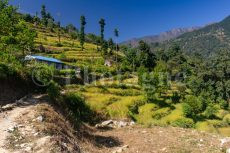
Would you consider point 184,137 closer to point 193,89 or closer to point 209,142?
point 209,142

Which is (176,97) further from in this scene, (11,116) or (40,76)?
(11,116)

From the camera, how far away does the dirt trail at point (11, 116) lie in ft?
70.2

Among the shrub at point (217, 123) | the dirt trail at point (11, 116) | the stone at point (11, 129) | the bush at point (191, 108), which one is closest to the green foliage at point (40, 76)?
the dirt trail at point (11, 116)

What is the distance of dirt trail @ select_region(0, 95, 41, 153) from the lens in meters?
21.4

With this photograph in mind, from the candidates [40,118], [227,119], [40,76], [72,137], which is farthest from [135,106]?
[40,118]

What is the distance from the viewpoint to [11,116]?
26.9 metres

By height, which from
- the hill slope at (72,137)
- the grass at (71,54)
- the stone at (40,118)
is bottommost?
the hill slope at (72,137)

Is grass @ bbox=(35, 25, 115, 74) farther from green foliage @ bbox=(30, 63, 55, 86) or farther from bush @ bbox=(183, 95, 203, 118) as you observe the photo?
green foliage @ bbox=(30, 63, 55, 86)

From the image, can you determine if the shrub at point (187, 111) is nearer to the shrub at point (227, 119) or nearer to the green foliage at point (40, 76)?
the shrub at point (227, 119)

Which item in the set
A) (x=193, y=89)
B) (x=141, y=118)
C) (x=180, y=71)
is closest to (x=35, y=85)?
(x=141, y=118)

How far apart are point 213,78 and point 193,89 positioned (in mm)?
19392

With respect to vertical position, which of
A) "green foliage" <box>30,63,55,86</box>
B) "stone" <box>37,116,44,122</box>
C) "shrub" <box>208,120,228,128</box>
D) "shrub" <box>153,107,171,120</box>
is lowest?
"shrub" <box>208,120,228,128</box>

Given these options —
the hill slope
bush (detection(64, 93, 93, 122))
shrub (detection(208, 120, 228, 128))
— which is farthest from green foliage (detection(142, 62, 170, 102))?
the hill slope

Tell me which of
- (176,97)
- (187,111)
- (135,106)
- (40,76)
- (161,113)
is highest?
(40,76)
